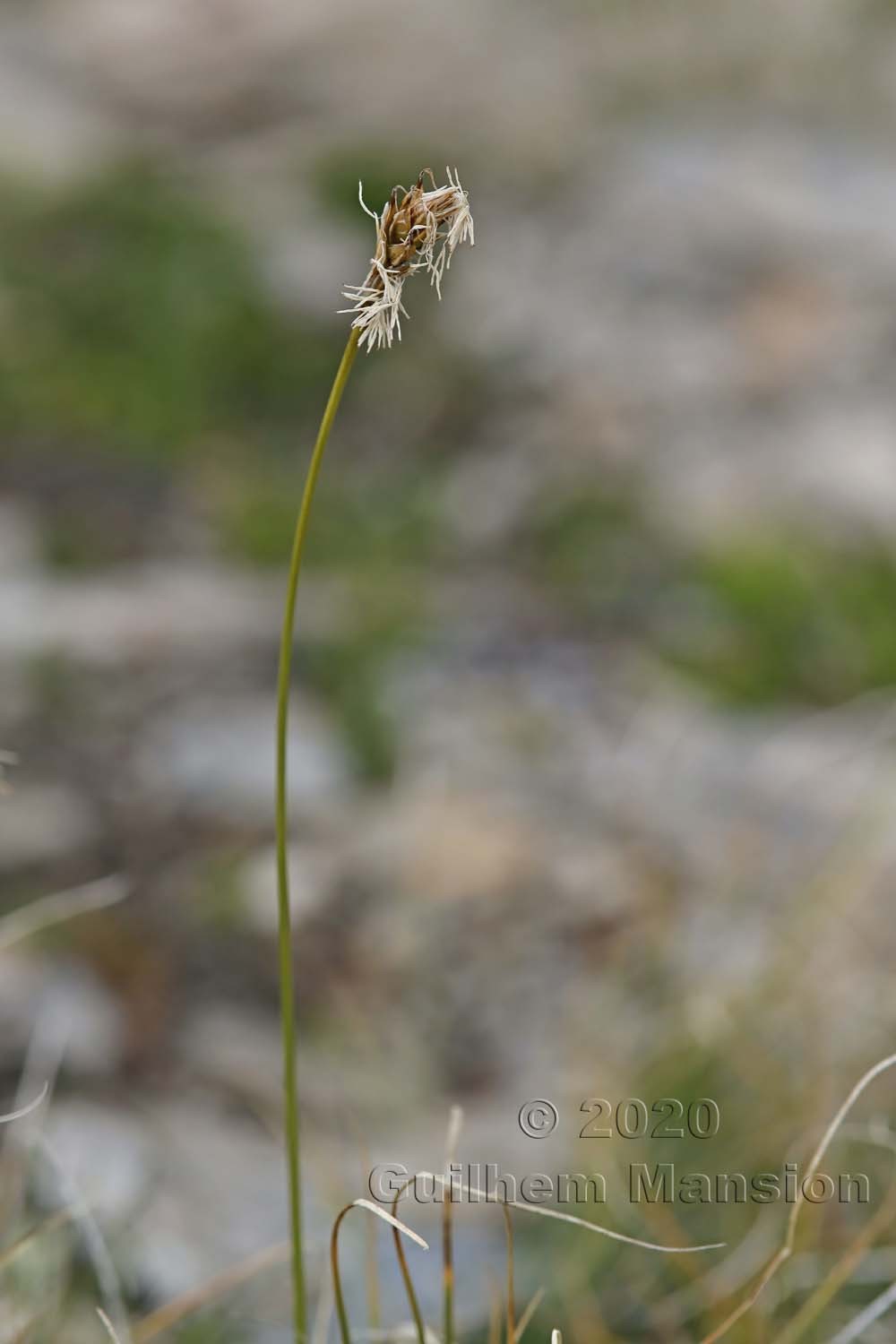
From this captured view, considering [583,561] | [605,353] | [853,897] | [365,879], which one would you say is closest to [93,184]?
[605,353]

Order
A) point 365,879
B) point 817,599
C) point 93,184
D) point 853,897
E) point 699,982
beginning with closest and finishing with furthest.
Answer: point 699,982
point 853,897
point 365,879
point 817,599
point 93,184

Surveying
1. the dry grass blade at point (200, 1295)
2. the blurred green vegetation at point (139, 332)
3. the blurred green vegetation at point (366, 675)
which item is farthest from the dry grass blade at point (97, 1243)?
the blurred green vegetation at point (139, 332)

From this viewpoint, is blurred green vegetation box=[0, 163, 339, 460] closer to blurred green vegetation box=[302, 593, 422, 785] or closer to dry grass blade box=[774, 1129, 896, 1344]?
blurred green vegetation box=[302, 593, 422, 785]

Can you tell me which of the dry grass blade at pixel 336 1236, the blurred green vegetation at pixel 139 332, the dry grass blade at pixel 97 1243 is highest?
the blurred green vegetation at pixel 139 332

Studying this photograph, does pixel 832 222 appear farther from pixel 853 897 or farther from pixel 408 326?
pixel 853 897

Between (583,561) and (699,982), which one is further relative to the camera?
(583,561)

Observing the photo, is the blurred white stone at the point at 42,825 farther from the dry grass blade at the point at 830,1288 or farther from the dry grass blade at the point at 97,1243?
the dry grass blade at the point at 830,1288
